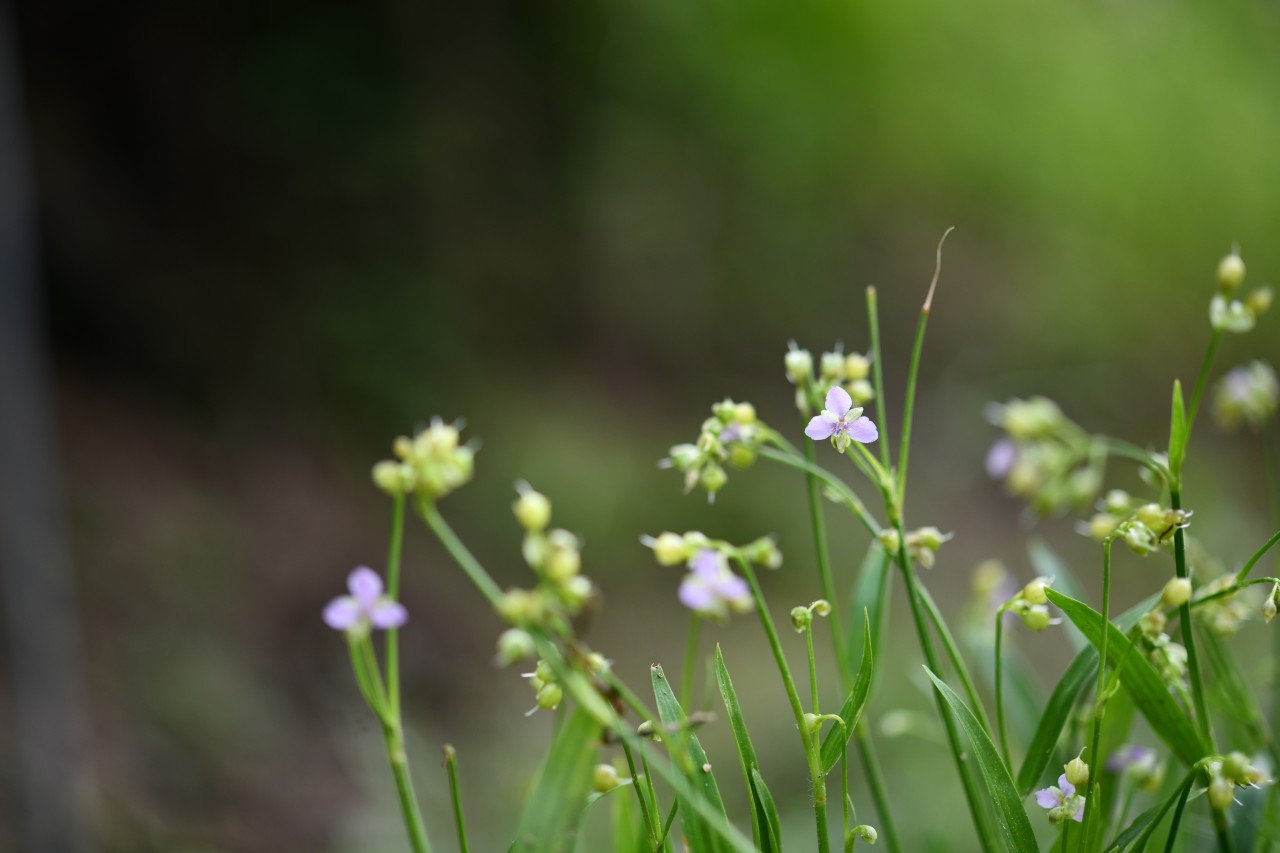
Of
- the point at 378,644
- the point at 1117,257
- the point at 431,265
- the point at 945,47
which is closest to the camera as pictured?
the point at 378,644

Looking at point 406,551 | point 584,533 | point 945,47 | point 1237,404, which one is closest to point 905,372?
point 945,47

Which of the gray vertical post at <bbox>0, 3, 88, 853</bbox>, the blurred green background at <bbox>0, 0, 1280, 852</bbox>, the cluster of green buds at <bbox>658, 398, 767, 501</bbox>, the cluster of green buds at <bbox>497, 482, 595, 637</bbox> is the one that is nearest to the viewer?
the cluster of green buds at <bbox>497, 482, 595, 637</bbox>

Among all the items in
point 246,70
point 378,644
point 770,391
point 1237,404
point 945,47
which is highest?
point 945,47

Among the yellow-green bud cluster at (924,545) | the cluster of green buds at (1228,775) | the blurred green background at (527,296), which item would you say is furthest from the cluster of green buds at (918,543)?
the blurred green background at (527,296)

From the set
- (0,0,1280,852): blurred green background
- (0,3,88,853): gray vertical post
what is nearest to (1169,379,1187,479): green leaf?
(0,0,1280,852): blurred green background

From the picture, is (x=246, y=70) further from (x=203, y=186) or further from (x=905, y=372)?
(x=905, y=372)

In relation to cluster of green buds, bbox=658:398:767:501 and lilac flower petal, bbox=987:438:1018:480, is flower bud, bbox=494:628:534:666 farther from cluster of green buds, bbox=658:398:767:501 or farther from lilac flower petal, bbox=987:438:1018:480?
lilac flower petal, bbox=987:438:1018:480

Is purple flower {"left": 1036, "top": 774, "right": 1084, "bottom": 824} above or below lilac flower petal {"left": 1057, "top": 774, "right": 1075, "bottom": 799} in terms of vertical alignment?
below

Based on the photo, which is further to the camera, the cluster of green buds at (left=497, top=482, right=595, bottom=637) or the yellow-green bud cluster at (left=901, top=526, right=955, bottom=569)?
the yellow-green bud cluster at (left=901, top=526, right=955, bottom=569)
